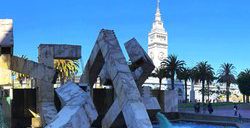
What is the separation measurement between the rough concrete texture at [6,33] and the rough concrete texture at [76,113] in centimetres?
623

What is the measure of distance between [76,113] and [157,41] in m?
168

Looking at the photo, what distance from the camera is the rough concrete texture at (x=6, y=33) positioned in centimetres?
1794

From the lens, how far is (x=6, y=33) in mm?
17969

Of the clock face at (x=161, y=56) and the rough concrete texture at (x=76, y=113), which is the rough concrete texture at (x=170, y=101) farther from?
the clock face at (x=161, y=56)

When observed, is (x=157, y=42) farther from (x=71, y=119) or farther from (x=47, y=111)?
(x=71, y=119)

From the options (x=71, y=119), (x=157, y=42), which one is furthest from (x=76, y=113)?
(x=157, y=42)

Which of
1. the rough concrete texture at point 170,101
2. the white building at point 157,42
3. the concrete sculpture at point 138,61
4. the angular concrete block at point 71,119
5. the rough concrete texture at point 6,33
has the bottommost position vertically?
the rough concrete texture at point 170,101

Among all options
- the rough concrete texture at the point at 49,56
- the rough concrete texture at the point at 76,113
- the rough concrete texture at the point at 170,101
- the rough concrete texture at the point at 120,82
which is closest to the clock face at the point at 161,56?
the rough concrete texture at the point at 170,101

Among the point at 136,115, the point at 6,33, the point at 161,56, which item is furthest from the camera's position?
the point at 161,56

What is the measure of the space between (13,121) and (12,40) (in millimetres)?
3704

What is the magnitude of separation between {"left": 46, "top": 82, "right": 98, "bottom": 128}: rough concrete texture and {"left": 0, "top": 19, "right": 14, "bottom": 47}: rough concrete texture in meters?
6.23

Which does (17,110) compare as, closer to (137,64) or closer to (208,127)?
(137,64)

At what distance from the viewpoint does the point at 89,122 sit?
1149 centimetres

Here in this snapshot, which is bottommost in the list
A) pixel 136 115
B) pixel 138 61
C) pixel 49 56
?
pixel 136 115
